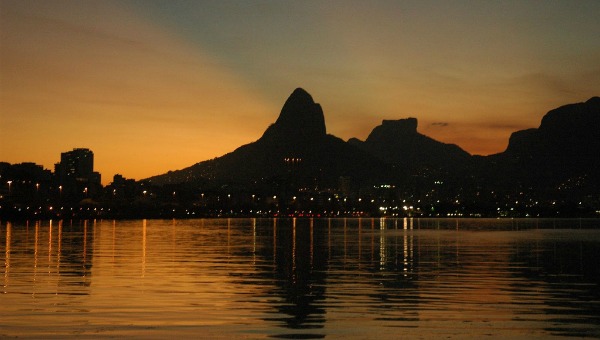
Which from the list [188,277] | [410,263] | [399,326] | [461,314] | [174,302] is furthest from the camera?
[410,263]

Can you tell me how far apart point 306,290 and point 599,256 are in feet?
120

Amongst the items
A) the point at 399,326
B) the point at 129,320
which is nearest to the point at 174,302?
the point at 129,320

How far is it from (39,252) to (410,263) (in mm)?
29084

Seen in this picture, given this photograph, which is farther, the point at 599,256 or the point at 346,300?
the point at 599,256

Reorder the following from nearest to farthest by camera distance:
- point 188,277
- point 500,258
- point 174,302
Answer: point 174,302, point 188,277, point 500,258

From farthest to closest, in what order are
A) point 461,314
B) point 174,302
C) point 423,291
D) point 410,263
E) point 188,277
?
point 410,263 → point 188,277 → point 423,291 → point 174,302 → point 461,314

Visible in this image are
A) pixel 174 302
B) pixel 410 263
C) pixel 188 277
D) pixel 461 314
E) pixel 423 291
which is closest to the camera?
pixel 461 314

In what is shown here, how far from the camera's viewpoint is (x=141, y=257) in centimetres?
5569

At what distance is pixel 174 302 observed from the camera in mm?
28656

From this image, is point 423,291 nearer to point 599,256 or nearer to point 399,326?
point 399,326

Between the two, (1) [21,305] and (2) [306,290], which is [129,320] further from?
(2) [306,290]

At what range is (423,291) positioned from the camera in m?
33.6

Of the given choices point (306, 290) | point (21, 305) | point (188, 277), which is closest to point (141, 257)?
point (188, 277)

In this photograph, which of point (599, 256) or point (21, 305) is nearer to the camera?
point (21, 305)
